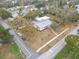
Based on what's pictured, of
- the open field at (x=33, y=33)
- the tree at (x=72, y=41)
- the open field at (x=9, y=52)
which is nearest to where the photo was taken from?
the open field at (x=9, y=52)

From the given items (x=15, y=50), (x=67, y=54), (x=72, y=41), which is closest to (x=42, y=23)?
(x=72, y=41)

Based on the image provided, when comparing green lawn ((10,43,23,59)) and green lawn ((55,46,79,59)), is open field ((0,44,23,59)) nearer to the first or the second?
green lawn ((10,43,23,59))

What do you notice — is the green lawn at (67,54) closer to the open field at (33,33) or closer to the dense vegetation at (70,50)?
the dense vegetation at (70,50)

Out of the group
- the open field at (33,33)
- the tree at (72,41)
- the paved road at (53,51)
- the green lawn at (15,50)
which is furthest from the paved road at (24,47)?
the tree at (72,41)

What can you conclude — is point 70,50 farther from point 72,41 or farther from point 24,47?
point 24,47

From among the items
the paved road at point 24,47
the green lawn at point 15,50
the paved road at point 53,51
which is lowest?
the paved road at point 53,51

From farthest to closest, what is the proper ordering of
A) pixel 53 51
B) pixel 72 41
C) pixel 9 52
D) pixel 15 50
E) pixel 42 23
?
pixel 42 23 < pixel 53 51 < pixel 72 41 < pixel 15 50 < pixel 9 52

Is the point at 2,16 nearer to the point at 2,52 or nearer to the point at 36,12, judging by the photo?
the point at 36,12
